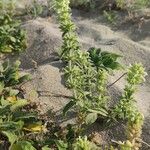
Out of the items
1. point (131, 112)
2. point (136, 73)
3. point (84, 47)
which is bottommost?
point (84, 47)

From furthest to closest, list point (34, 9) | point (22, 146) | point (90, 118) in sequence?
point (34, 9)
point (90, 118)
point (22, 146)

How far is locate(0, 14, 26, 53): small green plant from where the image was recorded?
622 centimetres

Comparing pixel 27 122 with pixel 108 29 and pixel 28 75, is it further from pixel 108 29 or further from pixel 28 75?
pixel 108 29

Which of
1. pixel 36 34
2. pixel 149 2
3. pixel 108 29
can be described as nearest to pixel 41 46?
pixel 36 34

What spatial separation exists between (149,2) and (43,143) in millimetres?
3704

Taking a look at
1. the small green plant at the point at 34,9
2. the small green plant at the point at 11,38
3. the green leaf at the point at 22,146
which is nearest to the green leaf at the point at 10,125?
the green leaf at the point at 22,146

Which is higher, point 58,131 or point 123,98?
point 123,98

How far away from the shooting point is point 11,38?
622 centimetres

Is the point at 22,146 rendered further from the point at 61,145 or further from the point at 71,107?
the point at 71,107

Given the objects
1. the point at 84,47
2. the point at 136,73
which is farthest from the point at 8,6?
the point at 136,73

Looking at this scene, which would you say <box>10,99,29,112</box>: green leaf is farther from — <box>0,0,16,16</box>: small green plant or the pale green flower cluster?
<box>0,0,16,16</box>: small green plant

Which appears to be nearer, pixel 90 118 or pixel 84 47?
pixel 90 118

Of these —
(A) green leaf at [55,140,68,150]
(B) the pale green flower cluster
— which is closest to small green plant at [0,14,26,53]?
(A) green leaf at [55,140,68,150]

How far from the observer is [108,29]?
7.00 m
